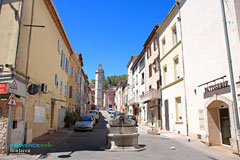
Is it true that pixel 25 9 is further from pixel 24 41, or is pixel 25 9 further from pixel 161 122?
pixel 161 122

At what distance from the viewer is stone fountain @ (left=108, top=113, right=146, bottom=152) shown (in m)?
8.73

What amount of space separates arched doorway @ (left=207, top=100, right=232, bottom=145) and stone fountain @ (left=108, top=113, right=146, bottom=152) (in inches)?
182

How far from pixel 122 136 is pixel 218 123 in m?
5.89

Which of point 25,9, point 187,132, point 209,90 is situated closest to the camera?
point 25,9

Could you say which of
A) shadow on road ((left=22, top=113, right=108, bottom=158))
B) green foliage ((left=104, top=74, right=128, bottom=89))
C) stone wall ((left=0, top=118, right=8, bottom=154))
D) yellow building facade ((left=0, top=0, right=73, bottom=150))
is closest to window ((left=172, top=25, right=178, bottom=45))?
yellow building facade ((left=0, top=0, right=73, bottom=150))

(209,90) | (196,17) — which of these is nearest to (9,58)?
(209,90)

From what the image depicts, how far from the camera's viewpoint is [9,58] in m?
8.61

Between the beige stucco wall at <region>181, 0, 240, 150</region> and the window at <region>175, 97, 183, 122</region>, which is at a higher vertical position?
the beige stucco wall at <region>181, 0, 240, 150</region>

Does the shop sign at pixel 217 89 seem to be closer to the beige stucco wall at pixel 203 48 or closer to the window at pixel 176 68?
the beige stucco wall at pixel 203 48

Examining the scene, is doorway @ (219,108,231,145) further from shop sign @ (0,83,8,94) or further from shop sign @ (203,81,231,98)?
shop sign @ (0,83,8,94)

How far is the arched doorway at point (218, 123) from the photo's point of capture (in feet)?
33.6

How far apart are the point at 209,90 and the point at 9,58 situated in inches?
418

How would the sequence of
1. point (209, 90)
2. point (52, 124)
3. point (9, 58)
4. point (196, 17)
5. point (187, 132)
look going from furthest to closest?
point (52, 124), point (187, 132), point (196, 17), point (209, 90), point (9, 58)

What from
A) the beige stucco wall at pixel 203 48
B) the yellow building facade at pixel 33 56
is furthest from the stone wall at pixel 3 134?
the beige stucco wall at pixel 203 48
